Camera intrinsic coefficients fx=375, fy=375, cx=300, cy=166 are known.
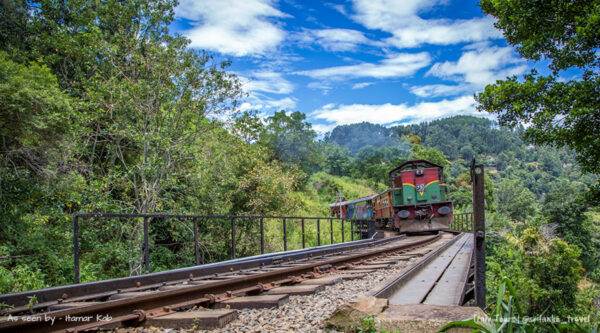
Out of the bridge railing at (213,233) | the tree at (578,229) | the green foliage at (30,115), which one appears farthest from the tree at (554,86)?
the tree at (578,229)

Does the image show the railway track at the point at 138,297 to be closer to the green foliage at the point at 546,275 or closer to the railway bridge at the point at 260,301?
the railway bridge at the point at 260,301

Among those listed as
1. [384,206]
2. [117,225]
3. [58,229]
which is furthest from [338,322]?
[384,206]

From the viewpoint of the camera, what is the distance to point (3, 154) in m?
10.4

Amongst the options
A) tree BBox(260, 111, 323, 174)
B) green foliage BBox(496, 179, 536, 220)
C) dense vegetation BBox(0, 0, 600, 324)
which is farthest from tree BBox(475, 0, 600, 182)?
green foliage BBox(496, 179, 536, 220)

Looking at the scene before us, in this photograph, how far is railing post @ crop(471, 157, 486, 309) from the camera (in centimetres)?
265

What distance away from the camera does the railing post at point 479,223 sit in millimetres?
2654

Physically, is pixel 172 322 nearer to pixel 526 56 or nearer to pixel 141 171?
pixel 141 171

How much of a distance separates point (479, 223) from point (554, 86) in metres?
Result: 10.3

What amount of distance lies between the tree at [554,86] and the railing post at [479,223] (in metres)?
8.80

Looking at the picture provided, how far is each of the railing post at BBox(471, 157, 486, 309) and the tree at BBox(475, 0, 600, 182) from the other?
880 centimetres

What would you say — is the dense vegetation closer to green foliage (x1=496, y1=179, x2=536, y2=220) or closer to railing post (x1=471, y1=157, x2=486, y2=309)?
railing post (x1=471, y1=157, x2=486, y2=309)

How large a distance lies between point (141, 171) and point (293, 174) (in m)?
6.45

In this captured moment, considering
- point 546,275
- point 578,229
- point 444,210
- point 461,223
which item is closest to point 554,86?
point 546,275

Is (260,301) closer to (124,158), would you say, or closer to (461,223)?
(124,158)
